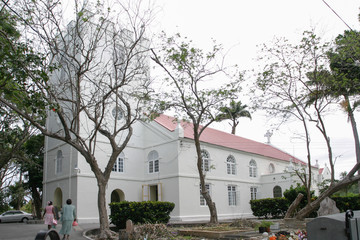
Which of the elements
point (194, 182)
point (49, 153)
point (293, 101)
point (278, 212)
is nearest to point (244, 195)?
point (278, 212)

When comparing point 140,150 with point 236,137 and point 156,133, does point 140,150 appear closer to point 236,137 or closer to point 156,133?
point 156,133

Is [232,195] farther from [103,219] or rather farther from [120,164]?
[103,219]

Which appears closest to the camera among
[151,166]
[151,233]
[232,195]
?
[151,233]

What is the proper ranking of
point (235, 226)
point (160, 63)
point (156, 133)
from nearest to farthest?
point (235, 226)
point (160, 63)
point (156, 133)

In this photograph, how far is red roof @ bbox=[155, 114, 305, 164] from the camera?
29.3 metres

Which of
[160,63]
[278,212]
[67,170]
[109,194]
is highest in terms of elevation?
[160,63]

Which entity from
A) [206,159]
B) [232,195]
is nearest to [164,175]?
[206,159]

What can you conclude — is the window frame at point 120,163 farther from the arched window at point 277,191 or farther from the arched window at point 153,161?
the arched window at point 277,191

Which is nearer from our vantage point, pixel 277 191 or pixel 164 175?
pixel 164 175

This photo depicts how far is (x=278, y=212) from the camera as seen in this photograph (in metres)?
26.9

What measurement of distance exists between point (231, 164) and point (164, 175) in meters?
7.50

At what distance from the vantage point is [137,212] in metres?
18.4

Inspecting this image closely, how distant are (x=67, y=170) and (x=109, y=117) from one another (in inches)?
200

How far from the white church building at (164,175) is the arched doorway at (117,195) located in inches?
0.6
